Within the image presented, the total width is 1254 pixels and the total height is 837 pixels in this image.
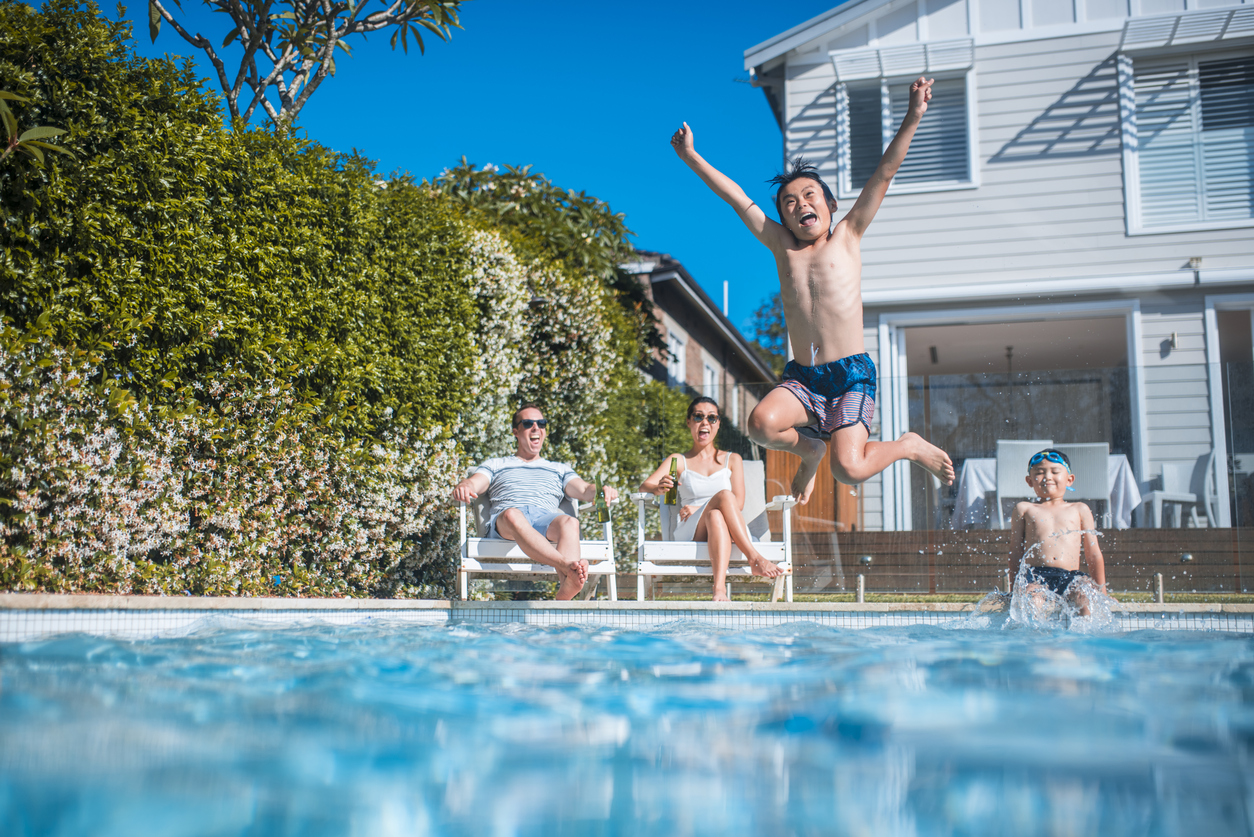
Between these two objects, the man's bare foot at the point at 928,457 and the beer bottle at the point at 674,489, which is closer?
the man's bare foot at the point at 928,457

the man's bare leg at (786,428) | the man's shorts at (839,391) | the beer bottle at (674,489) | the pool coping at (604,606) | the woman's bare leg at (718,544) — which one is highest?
the man's shorts at (839,391)

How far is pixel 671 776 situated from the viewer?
178 centimetres

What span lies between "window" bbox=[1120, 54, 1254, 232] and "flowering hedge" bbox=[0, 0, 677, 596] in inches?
262

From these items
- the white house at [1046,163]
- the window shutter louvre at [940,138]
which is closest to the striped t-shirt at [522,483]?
the white house at [1046,163]

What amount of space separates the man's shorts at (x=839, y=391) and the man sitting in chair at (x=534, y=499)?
4.14ft

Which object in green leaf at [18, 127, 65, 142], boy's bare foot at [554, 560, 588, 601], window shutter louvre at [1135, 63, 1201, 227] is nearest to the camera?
green leaf at [18, 127, 65, 142]

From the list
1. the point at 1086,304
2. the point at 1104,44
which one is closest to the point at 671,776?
the point at 1086,304

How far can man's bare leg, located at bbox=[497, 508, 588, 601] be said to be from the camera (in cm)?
495

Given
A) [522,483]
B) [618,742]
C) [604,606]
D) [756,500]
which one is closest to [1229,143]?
[756,500]

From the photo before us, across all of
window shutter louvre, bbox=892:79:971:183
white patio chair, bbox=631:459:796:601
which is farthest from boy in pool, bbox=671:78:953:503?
window shutter louvre, bbox=892:79:971:183

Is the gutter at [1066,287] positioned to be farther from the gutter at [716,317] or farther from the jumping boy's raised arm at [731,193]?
the jumping boy's raised arm at [731,193]

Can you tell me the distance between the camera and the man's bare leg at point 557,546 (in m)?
4.95

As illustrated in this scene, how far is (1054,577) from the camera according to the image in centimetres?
466

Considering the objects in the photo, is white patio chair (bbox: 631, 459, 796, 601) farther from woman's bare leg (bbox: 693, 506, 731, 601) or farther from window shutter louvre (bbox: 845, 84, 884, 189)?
window shutter louvre (bbox: 845, 84, 884, 189)
